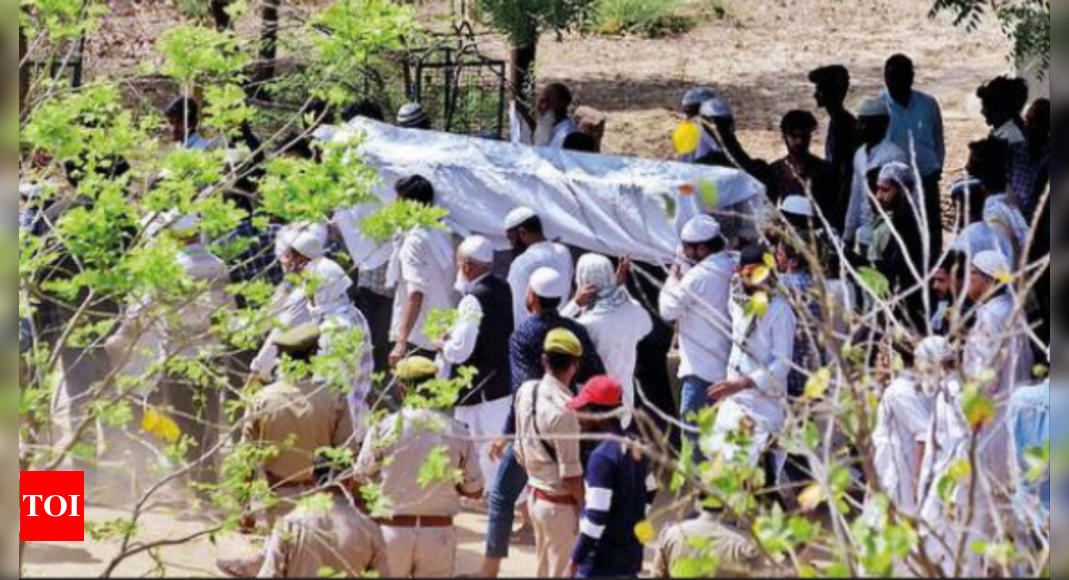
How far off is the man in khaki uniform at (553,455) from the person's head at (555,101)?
12.0 ft

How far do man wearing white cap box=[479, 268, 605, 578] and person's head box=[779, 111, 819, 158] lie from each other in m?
2.41

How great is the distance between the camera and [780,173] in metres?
11.1

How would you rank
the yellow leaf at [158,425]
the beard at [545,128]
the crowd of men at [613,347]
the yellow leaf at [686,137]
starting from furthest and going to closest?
the beard at [545,128] < the crowd of men at [613,347] < the yellow leaf at [158,425] < the yellow leaf at [686,137]

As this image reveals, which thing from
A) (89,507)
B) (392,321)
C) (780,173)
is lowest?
(89,507)

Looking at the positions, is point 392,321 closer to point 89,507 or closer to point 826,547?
point 89,507

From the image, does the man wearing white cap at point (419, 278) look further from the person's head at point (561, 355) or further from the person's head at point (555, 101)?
the person's head at point (555, 101)

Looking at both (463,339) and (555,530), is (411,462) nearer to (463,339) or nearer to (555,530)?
(555,530)

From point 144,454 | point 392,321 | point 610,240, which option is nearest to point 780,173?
point 610,240

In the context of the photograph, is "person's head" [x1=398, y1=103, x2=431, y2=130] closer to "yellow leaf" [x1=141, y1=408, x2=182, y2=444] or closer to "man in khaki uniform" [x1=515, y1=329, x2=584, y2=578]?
"man in khaki uniform" [x1=515, y1=329, x2=584, y2=578]

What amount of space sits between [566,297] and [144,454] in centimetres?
222

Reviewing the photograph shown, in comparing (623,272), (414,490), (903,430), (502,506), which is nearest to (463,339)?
(502,506)

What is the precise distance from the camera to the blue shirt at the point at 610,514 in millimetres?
7535

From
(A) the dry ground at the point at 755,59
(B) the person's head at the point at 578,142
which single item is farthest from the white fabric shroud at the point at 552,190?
(A) the dry ground at the point at 755,59

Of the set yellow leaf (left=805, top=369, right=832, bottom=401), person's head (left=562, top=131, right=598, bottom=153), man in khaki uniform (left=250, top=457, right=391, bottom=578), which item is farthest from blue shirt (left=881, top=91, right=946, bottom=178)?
yellow leaf (left=805, top=369, right=832, bottom=401)
